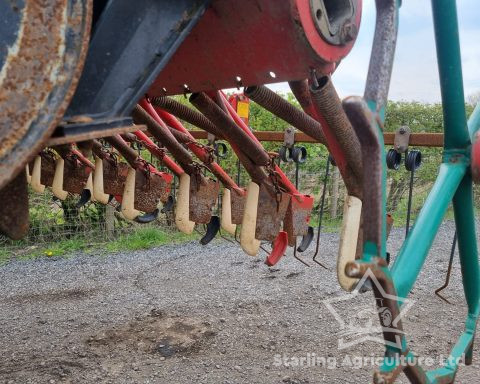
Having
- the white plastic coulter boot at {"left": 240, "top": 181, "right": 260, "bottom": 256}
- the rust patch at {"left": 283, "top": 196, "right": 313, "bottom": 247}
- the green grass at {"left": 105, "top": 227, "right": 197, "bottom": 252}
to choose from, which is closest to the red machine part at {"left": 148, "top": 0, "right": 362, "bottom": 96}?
the white plastic coulter boot at {"left": 240, "top": 181, "right": 260, "bottom": 256}

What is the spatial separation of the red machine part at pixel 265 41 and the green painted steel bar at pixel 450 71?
21 centimetres

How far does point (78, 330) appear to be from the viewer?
3137 millimetres

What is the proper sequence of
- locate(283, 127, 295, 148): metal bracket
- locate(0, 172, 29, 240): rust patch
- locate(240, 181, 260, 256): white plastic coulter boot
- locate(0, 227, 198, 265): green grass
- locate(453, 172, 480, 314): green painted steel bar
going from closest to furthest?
locate(0, 172, 29, 240): rust patch → locate(453, 172, 480, 314): green painted steel bar → locate(240, 181, 260, 256): white plastic coulter boot → locate(283, 127, 295, 148): metal bracket → locate(0, 227, 198, 265): green grass

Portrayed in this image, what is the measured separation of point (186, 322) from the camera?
10.7ft

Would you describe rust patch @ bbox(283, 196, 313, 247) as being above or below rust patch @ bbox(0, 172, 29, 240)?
below

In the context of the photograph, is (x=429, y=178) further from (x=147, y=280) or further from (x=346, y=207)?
(x=346, y=207)

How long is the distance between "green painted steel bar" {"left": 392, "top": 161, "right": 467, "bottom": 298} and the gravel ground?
62.9 inches

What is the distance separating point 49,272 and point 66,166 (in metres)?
1.64

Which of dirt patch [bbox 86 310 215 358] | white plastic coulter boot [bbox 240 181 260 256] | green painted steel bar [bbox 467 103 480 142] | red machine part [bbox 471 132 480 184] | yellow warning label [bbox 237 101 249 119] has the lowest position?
dirt patch [bbox 86 310 215 358]

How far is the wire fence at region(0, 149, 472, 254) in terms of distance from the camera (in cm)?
569

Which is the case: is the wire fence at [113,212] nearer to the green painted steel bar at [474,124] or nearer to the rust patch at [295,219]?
the rust patch at [295,219]

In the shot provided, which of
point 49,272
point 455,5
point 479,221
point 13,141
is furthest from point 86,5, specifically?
point 479,221

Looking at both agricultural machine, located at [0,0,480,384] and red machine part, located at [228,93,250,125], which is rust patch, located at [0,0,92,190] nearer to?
agricultural machine, located at [0,0,480,384]

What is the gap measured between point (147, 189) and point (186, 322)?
972mm
